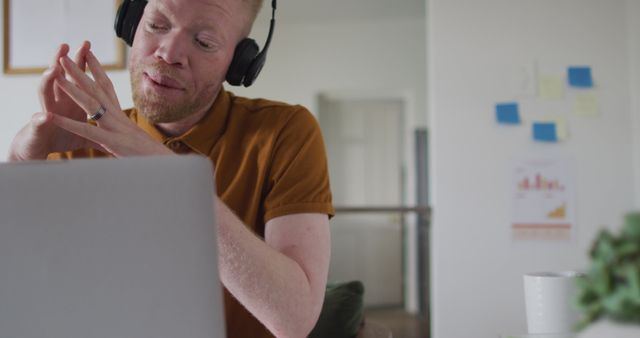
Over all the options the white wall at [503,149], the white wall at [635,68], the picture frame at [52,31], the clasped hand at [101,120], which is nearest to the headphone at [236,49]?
the clasped hand at [101,120]

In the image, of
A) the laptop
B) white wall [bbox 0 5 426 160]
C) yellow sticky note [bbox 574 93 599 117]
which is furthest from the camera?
white wall [bbox 0 5 426 160]

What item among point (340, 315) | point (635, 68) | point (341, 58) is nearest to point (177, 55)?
point (340, 315)

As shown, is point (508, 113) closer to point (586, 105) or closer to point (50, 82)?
point (586, 105)

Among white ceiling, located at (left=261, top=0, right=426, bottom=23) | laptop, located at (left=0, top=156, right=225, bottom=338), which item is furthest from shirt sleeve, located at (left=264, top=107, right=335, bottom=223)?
white ceiling, located at (left=261, top=0, right=426, bottom=23)

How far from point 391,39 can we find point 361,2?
26.4 inches

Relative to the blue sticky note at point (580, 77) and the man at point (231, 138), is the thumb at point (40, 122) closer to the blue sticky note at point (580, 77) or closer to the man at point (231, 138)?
the man at point (231, 138)

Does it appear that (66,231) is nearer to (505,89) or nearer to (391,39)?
(505,89)

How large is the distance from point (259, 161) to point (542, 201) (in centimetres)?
217

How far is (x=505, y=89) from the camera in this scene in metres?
3.05

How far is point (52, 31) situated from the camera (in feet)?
9.66

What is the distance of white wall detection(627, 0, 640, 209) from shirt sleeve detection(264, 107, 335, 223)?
2.34 m

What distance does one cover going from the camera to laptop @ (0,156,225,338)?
19.4 inches

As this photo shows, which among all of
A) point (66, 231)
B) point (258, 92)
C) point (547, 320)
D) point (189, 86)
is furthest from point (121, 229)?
point (258, 92)

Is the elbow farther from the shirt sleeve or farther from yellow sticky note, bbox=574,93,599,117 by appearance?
yellow sticky note, bbox=574,93,599,117
